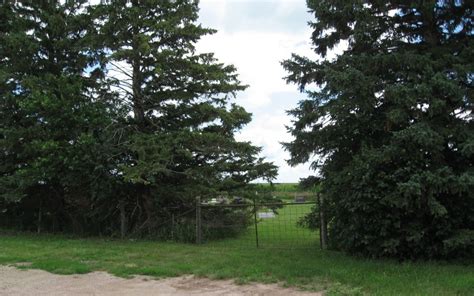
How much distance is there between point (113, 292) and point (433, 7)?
27.0 feet

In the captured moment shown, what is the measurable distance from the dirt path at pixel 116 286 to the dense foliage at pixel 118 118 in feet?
18.4

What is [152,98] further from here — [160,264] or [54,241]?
[160,264]

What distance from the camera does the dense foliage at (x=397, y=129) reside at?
916 centimetres

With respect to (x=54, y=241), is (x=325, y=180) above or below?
above

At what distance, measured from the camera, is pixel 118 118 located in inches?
682

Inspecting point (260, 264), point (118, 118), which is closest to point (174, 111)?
point (118, 118)

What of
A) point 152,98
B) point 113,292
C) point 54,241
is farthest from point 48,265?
point 152,98

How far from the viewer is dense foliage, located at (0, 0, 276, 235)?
1591cm

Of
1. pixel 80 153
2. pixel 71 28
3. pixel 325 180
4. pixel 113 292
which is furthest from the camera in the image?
pixel 71 28

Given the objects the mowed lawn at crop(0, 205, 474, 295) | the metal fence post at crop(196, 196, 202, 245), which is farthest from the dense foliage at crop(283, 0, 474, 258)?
the metal fence post at crop(196, 196, 202, 245)

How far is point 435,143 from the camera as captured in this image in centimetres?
906

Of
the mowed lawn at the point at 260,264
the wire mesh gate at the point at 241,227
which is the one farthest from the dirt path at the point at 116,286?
the wire mesh gate at the point at 241,227

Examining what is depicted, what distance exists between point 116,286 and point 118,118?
9456 mm

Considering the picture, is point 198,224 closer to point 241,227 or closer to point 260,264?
point 241,227
